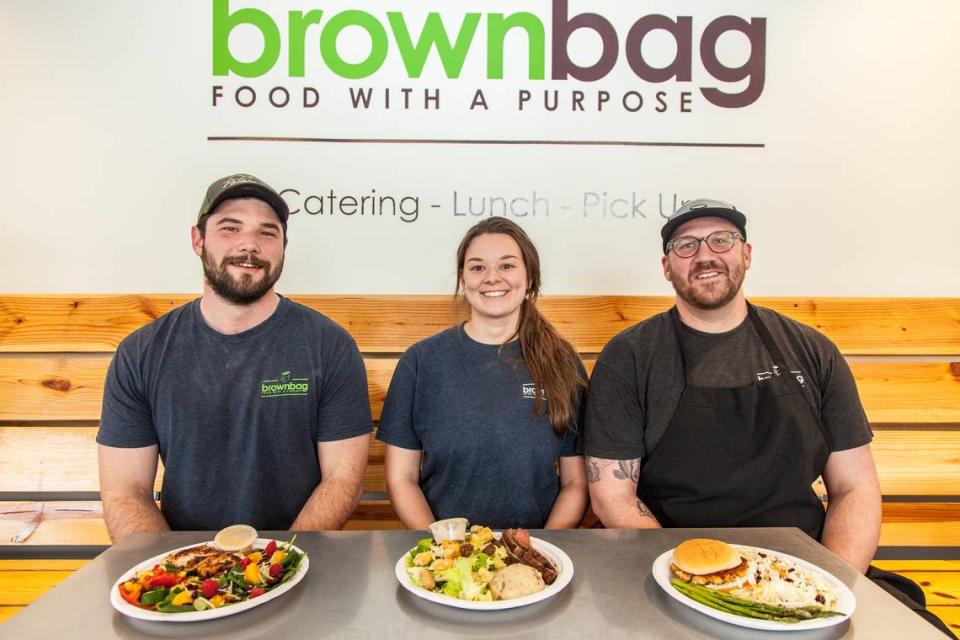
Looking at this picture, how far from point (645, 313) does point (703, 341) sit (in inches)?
23.3

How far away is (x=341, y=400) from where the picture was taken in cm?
228

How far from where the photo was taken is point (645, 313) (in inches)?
111

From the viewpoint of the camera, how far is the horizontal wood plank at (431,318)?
108 inches

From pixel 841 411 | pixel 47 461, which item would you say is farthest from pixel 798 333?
pixel 47 461

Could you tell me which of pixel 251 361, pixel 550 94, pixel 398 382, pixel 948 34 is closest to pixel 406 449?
pixel 398 382

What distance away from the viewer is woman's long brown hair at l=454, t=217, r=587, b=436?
2270 mm

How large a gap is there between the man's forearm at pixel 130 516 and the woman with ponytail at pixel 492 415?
77 centimetres

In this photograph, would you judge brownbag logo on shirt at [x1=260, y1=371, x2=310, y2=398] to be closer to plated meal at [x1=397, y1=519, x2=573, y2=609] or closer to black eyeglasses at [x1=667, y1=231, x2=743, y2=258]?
plated meal at [x1=397, y1=519, x2=573, y2=609]

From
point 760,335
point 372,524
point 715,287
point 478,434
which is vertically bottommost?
point 372,524

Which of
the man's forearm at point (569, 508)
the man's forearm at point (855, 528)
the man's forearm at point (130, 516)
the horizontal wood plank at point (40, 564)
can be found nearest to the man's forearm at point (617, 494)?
the man's forearm at point (569, 508)

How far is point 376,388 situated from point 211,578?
5.04 feet

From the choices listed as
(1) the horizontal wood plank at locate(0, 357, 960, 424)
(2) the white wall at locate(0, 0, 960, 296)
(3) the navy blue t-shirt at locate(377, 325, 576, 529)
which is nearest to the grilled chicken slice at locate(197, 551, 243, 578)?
(3) the navy blue t-shirt at locate(377, 325, 576, 529)

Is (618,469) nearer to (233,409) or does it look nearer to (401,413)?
(401,413)

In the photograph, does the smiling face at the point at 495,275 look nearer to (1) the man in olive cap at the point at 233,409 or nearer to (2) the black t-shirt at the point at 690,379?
(2) the black t-shirt at the point at 690,379
